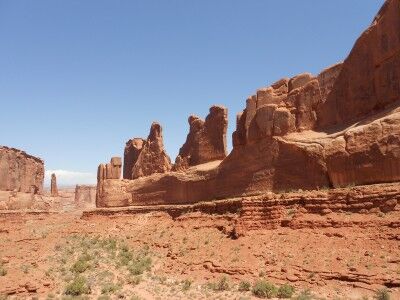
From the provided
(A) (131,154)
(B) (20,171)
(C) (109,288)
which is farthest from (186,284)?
(B) (20,171)

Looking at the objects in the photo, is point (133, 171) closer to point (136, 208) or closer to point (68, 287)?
point (136, 208)

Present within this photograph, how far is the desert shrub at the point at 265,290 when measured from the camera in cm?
2011

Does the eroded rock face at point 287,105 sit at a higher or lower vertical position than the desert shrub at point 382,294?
higher

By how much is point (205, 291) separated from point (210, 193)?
13.9 m

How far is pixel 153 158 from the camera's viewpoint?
4556 cm

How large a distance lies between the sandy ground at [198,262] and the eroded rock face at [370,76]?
7960mm

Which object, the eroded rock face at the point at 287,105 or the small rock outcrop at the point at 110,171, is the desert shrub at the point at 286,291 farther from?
the small rock outcrop at the point at 110,171

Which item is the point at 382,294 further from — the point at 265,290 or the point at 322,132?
the point at 322,132

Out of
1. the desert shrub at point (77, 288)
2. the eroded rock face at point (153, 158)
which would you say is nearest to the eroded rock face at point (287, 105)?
the eroded rock face at point (153, 158)

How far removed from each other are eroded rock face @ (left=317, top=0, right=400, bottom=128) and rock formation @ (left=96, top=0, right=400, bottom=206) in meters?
0.05

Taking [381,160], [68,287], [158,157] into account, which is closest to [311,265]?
[381,160]

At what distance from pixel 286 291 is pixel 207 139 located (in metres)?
21.5

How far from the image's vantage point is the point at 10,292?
22.8m

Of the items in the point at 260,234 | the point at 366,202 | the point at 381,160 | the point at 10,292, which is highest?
the point at 381,160
